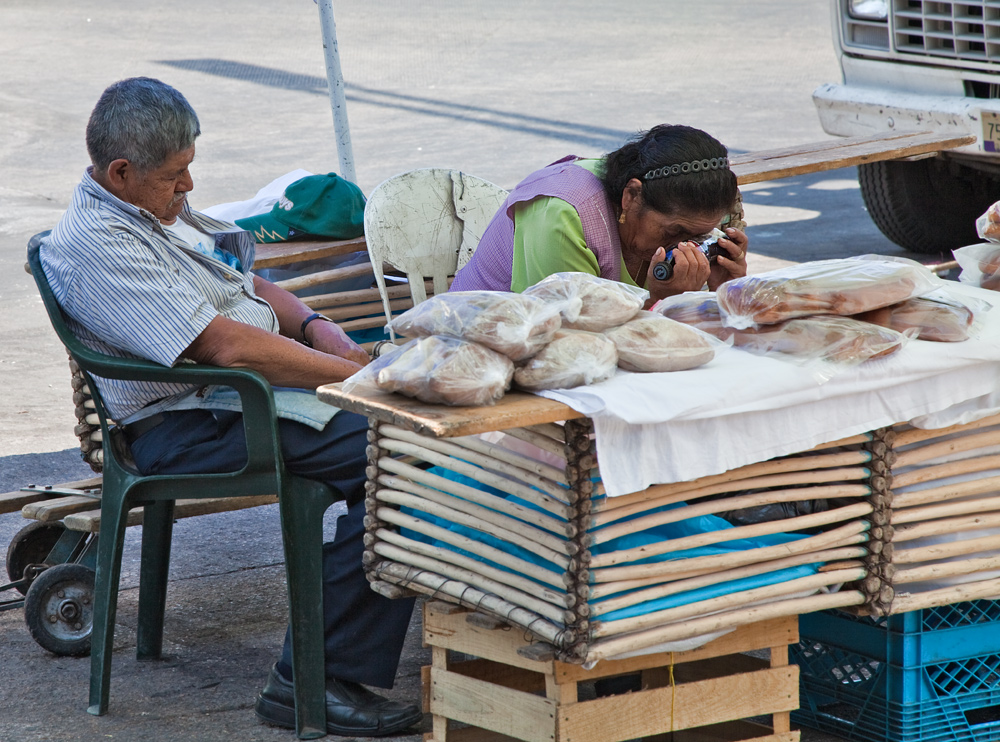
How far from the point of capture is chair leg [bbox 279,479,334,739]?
7.90ft

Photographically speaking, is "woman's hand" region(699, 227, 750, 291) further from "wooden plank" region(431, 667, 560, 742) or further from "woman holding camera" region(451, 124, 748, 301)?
"wooden plank" region(431, 667, 560, 742)

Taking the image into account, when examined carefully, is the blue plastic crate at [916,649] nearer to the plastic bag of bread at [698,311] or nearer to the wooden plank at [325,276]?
the plastic bag of bread at [698,311]

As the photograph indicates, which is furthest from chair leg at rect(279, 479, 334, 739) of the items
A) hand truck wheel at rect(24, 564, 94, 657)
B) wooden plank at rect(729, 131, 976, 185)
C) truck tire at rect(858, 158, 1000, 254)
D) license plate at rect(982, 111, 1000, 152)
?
truck tire at rect(858, 158, 1000, 254)

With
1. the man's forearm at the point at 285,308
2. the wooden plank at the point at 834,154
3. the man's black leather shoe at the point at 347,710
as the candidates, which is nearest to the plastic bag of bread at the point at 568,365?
the man's black leather shoe at the point at 347,710

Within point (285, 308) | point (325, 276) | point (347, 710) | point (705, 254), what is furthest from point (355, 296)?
point (347, 710)

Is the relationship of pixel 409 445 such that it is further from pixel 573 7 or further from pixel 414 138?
pixel 573 7

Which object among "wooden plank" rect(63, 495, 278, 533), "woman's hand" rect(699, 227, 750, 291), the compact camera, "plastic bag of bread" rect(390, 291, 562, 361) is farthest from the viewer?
"wooden plank" rect(63, 495, 278, 533)

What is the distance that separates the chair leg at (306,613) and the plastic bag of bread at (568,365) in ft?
2.43

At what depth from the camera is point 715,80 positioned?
40.8ft

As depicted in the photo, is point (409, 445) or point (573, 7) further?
point (573, 7)

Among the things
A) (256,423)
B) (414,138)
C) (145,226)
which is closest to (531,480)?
(256,423)

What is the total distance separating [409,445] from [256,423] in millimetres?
408

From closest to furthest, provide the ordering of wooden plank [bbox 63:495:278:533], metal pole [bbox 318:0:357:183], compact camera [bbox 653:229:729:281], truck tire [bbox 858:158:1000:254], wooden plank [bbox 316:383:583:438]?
1. wooden plank [bbox 316:383:583:438]
2. compact camera [bbox 653:229:729:281]
3. wooden plank [bbox 63:495:278:533]
4. metal pole [bbox 318:0:357:183]
5. truck tire [bbox 858:158:1000:254]

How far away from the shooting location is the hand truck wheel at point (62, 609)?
2725 millimetres
